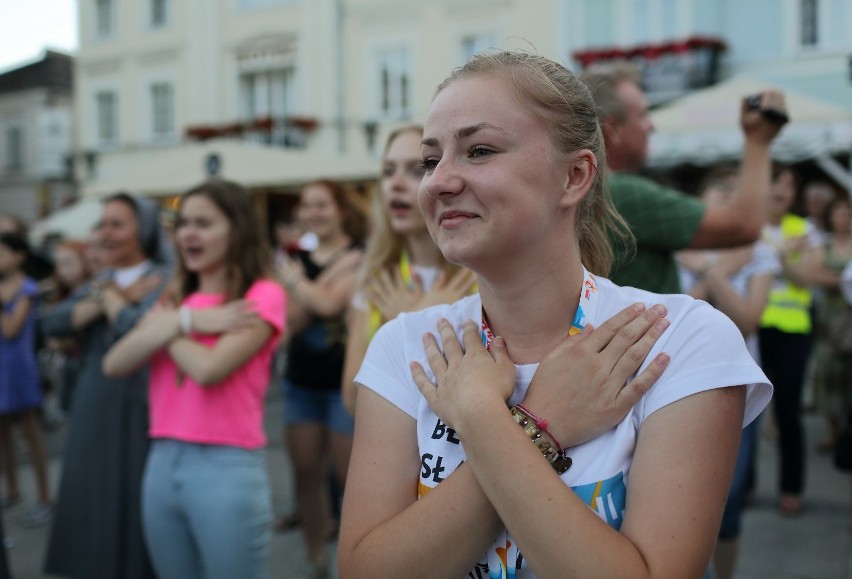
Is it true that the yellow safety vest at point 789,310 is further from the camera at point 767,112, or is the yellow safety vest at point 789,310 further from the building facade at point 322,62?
the building facade at point 322,62

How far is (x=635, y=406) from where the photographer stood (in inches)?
53.4

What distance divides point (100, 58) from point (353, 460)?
24.6 m

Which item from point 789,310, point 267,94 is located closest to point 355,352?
point 789,310

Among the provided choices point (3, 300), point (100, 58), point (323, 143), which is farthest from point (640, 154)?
point (100, 58)

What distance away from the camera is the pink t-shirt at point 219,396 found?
280 cm

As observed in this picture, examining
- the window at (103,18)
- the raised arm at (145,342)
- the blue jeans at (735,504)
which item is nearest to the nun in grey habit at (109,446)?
the raised arm at (145,342)

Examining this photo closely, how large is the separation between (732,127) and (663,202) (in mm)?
7269

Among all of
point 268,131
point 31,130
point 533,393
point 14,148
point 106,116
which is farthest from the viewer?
point 14,148

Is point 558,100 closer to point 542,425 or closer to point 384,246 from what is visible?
point 542,425

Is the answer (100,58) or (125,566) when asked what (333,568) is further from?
(100,58)

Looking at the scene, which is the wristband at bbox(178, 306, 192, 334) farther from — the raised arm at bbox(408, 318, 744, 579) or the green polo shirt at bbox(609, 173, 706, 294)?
the raised arm at bbox(408, 318, 744, 579)

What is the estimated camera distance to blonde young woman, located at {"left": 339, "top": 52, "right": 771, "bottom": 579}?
125cm

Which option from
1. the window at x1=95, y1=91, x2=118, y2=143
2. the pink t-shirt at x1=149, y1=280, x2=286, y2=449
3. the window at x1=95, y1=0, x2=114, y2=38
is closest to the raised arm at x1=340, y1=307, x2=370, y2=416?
the pink t-shirt at x1=149, y1=280, x2=286, y2=449

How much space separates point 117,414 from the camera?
11.6 feet
